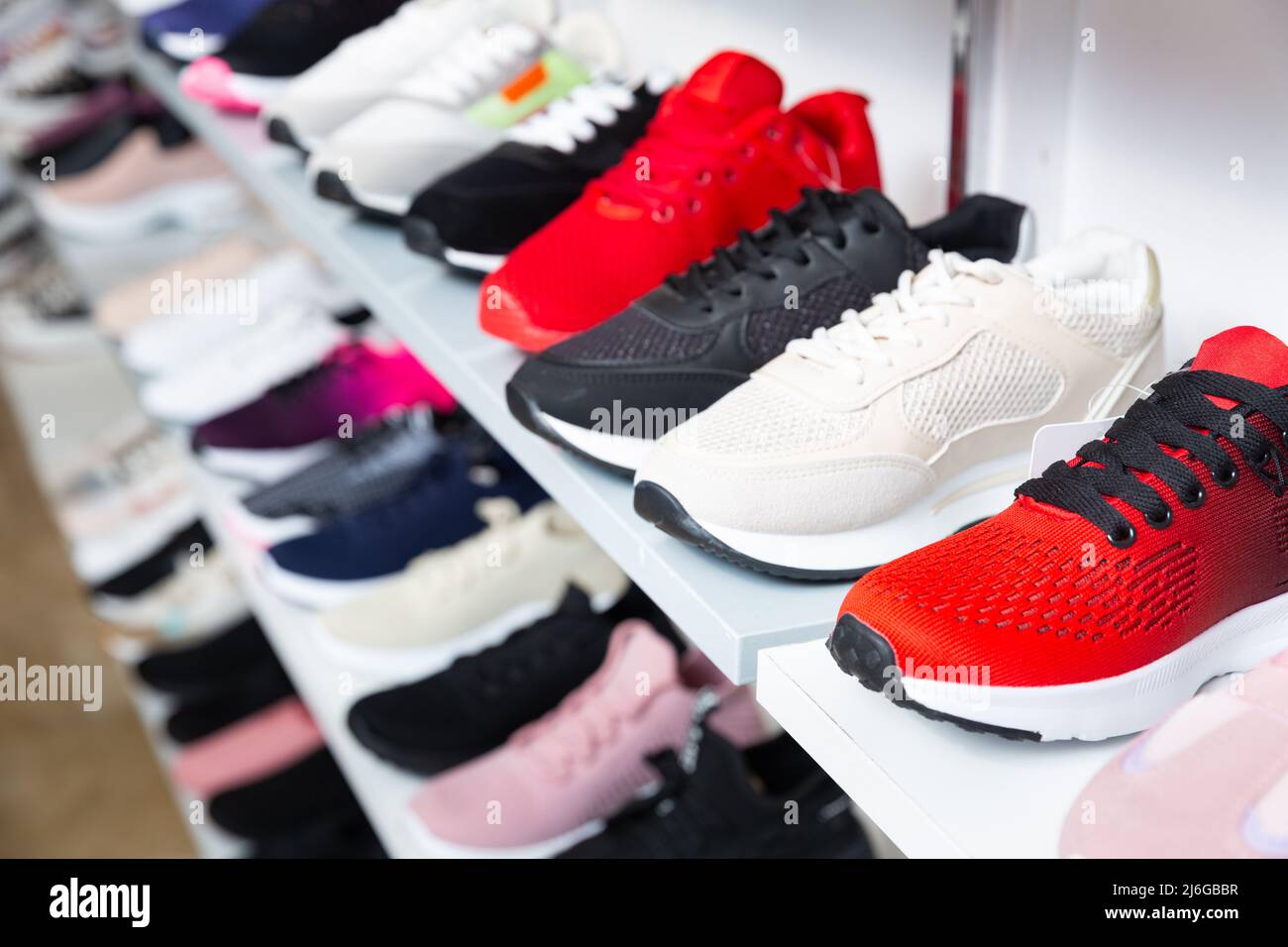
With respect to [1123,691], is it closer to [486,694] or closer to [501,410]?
[501,410]

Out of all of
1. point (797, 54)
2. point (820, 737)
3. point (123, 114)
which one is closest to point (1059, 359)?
point (820, 737)

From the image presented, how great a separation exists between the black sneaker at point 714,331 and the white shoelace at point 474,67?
0.41 m

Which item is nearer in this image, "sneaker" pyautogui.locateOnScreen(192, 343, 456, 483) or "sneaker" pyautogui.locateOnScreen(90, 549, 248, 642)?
"sneaker" pyautogui.locateOnScreen(192, 343, 456, 483)

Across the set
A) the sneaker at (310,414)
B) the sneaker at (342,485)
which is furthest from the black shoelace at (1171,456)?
the sneaker at (310,414)

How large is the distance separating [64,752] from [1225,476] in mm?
1925

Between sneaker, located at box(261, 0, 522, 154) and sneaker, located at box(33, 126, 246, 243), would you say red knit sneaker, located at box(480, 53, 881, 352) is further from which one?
sneaker, located at box(33, 126, 246, 243)

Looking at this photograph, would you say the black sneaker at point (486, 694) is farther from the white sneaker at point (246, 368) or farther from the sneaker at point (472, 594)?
the white sneaker at point (246, 368)

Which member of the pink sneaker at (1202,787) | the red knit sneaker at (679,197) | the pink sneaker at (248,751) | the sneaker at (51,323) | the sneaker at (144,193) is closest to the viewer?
the pink sneaker at (1202,787)

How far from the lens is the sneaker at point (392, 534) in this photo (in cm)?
119

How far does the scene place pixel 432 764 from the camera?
40.1 inches

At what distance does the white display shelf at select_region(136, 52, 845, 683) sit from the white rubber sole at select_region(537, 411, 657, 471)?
13mm

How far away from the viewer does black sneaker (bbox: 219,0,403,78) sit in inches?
48.8

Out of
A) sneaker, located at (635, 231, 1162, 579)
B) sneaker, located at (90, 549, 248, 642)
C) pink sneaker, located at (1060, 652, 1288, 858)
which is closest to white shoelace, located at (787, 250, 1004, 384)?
sneaker, located at (635, 231, 1162, 579)

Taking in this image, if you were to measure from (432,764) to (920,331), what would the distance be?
0.60 meters
